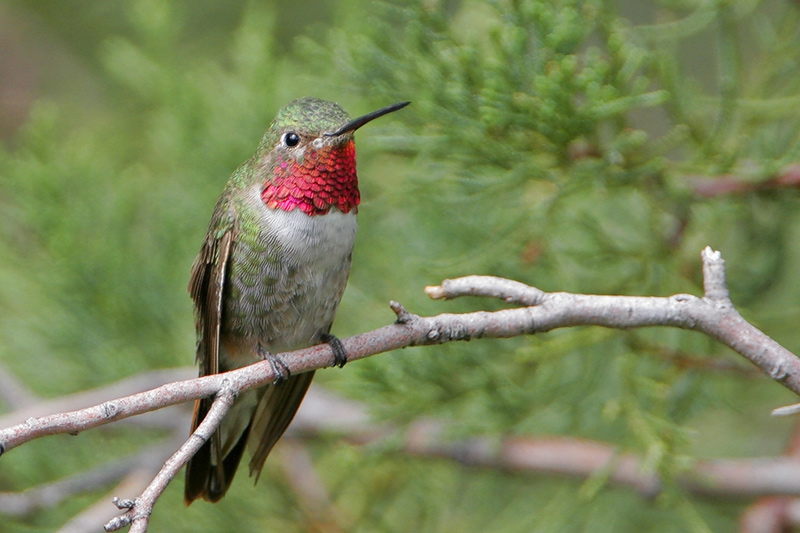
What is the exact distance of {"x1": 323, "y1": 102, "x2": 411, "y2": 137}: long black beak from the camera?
6.81 ft

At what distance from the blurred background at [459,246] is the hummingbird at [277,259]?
18 cm

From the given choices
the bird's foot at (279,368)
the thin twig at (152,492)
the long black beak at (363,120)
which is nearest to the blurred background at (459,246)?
the long black beak at (363,120)

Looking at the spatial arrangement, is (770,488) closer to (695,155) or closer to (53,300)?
(695,155)

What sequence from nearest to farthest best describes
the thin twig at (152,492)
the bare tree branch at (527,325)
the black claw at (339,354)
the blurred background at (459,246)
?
the thin twig at (152,492), the bare tree branch at (527,325), the black claw at (339,354), the blurred background at (459,246)

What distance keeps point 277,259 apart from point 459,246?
2.64ft

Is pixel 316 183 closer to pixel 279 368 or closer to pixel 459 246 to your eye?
pixel 279 368

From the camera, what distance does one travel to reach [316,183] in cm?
238

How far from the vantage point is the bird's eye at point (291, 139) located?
2.44 meters

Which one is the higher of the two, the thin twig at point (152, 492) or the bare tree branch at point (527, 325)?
the bare tree branch at point (527, 325)

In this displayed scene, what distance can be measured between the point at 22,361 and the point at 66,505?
0.66 m

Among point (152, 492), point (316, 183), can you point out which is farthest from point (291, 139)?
point (152, 492)

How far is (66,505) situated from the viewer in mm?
3441

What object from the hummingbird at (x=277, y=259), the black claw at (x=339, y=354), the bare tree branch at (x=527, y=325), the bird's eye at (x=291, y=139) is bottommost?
the bare tree branch at (x=527, y=325)

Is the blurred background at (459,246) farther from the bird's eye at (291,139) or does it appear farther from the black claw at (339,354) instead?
the black claw at (339,354)
